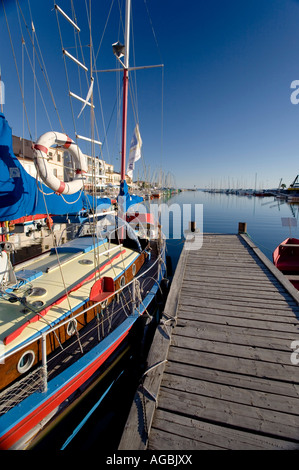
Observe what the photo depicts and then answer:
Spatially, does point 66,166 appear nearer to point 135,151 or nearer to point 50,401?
point 135,151

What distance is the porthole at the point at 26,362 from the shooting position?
305cm

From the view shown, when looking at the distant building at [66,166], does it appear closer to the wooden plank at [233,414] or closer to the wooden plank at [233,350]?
the wooden plank at [233,350]

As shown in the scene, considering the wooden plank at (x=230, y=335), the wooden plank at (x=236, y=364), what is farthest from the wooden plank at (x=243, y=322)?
the wooden plank at (x=236, y=364)

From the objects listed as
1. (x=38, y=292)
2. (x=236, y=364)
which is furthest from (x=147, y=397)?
(x=38, y=292)

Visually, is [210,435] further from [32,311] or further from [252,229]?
[252,229]

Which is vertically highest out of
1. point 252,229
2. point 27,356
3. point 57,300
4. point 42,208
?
point 42,208

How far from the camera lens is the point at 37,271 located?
4.73 meters

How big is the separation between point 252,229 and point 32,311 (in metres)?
26.2

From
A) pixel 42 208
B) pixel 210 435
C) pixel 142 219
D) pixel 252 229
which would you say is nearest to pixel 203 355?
pixel 210 435

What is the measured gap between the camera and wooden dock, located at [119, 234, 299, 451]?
→ 257cm

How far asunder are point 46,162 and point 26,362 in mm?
3403

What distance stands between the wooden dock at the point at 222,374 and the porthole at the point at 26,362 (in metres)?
1.71

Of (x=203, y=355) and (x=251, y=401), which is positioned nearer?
Result: (x=251, y=401)
